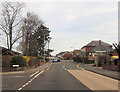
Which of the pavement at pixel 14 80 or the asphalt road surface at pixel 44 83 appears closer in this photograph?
the asphalt road surface at pixel 44 83

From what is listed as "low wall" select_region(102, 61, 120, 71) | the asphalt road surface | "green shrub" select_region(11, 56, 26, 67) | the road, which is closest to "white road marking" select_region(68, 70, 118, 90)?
the road

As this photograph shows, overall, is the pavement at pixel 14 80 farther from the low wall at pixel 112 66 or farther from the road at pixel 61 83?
the low wall at pixel 112 66

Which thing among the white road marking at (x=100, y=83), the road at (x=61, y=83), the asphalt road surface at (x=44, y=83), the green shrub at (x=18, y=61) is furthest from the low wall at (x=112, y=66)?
the green shrub at (x=18, y=61)

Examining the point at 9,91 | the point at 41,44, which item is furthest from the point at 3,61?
the point at 41,44

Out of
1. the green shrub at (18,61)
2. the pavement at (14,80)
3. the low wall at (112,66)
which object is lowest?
the pavement at (14,80)

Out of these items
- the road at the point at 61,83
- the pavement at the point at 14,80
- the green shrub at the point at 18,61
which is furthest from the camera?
the green shrub at the point at 18,61

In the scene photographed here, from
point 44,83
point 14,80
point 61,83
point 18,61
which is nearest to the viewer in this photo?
point 61,83

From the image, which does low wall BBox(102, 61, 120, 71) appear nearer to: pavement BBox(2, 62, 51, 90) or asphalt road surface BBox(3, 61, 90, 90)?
asphalt road surface BBox(3, 61, 90, 90)

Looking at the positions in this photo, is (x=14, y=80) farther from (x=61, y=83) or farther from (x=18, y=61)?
(x=18, y=61)

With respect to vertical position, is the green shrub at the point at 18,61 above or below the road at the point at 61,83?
above

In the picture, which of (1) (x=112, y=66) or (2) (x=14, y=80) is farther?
(1) (x=112, y=66)

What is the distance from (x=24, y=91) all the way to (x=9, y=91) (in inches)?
33.8

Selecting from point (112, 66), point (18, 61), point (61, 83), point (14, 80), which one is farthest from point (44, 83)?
point (112, 66)


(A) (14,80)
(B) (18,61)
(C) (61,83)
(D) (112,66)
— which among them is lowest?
(A) (14,80)
